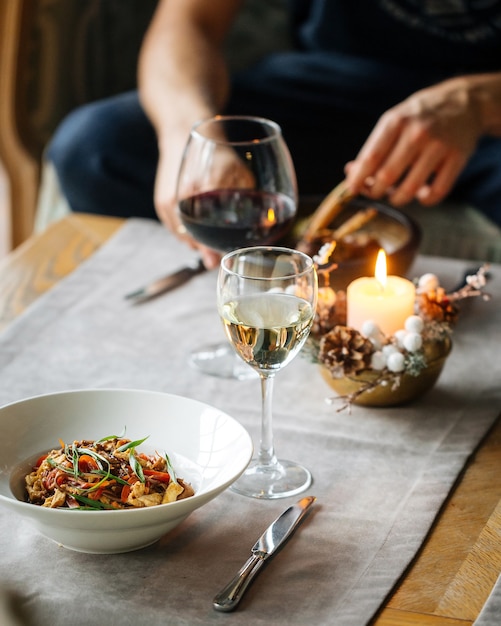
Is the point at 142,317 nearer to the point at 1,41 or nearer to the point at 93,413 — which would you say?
the point at 93,413

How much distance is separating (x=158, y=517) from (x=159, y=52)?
135cm

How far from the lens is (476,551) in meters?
0.78

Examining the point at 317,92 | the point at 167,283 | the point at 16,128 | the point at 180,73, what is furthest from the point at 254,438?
the point at 16,128

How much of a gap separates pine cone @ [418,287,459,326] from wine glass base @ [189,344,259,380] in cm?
22

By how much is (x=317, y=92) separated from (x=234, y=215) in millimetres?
1014

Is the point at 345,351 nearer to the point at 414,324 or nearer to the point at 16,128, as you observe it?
the point at 414,324

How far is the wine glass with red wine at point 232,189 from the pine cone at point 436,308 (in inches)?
9.4

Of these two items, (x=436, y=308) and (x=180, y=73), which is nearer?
(x=436, y=308)

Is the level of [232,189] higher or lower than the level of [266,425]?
higher

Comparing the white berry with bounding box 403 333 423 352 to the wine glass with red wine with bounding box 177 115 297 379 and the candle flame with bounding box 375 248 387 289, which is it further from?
the wine glass with red wine with bounding box 177 115 297 379

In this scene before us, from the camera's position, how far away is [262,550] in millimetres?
755

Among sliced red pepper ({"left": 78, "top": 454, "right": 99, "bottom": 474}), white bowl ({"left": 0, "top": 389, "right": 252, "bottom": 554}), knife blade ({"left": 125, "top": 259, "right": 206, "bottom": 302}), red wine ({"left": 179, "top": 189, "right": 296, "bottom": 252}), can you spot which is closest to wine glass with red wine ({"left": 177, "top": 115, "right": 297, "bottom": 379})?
red wine ({"left": 179, "top": 189, "right": 296, "bottom": 252})

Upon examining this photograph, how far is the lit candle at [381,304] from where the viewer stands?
3.25 ft

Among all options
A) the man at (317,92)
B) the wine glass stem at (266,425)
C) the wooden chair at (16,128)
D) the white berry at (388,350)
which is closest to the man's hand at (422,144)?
the man at (317,92)
